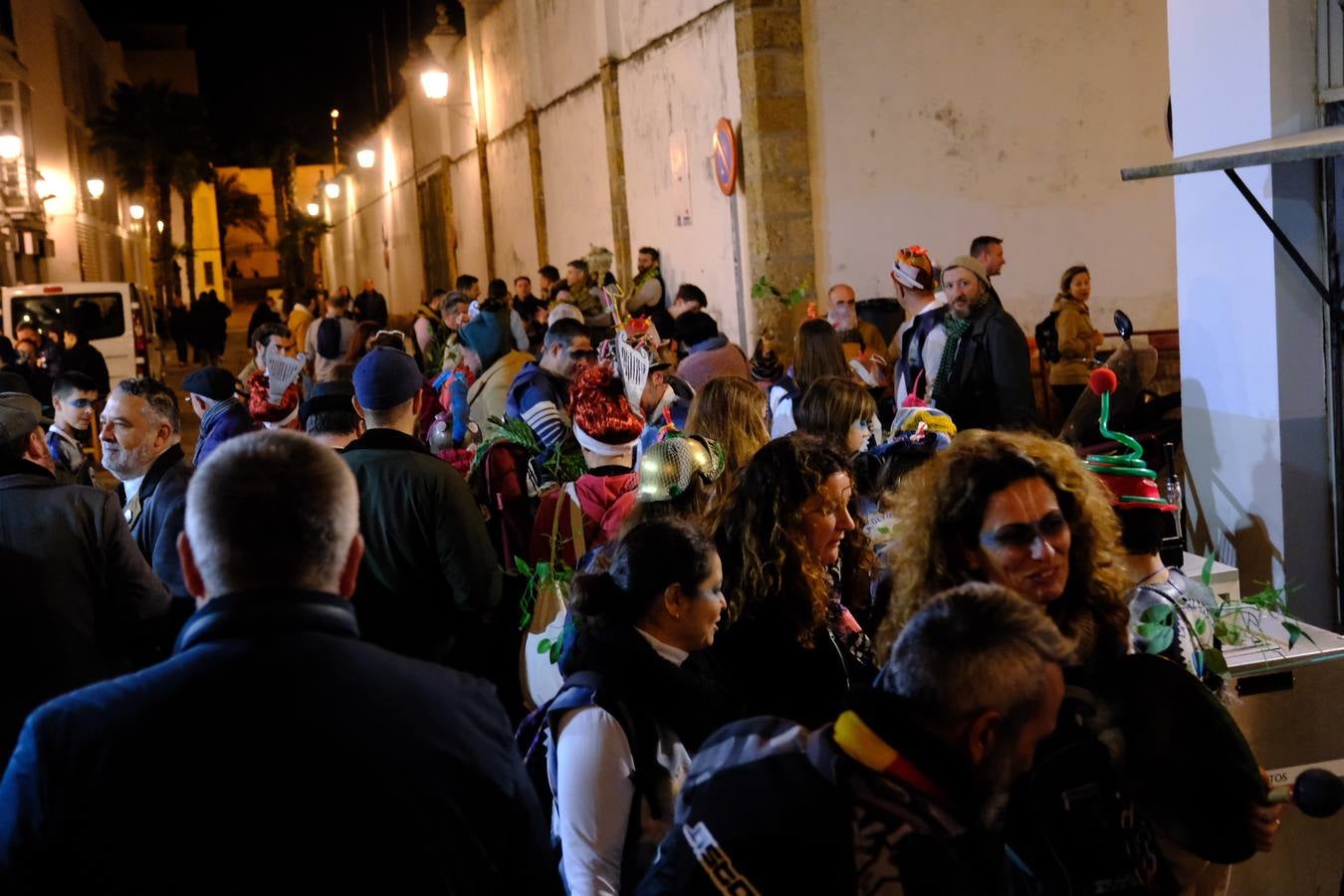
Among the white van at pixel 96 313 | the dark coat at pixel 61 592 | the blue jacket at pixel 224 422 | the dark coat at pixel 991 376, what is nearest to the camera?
the dark coat at pixel 61 592

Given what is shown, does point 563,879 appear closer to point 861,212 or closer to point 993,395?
point 993,395

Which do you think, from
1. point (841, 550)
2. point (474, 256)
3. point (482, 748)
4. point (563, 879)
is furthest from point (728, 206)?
point (474, 256)

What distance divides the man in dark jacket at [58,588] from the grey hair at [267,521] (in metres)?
2.29

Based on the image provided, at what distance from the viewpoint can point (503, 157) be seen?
2500 centimetres

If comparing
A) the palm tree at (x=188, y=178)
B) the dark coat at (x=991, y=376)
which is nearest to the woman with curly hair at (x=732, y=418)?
the dark coat at (x=991, y=376)

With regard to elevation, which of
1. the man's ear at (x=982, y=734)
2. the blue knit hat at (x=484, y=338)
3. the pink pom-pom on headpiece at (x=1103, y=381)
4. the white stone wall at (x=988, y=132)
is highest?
the white stone wall at (x=988, y=132)

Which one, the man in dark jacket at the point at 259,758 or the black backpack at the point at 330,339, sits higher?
the black backpack at the point at 330,339

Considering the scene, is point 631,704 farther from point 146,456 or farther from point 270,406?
point 270,406

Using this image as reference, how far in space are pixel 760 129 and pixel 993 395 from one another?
15.8ft

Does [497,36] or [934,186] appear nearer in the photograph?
[934,186]

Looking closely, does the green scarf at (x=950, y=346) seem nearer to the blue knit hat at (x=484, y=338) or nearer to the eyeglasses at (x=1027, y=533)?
the blue knit hat at (x=484, y=338)

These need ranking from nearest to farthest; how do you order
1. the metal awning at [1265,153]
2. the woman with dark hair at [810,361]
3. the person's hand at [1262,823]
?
the person's hand at [1262,823], the metal awning at [1265,153], the woman with dark hair at [810,361]

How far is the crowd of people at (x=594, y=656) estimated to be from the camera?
6.79 ft

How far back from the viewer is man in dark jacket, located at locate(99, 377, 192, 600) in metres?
5.38
